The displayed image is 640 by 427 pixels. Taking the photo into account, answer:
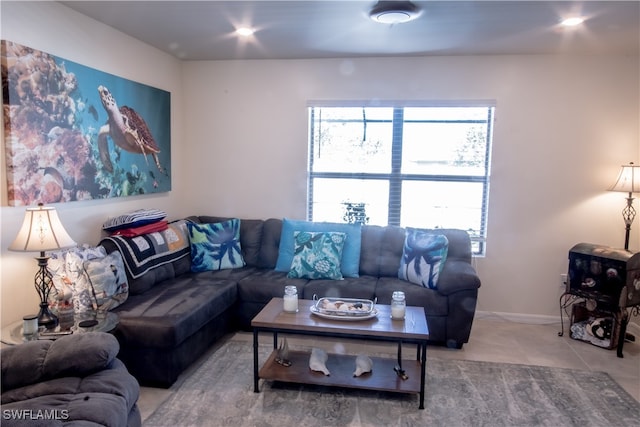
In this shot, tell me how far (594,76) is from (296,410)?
12.0 feet

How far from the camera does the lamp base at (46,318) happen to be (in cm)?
238

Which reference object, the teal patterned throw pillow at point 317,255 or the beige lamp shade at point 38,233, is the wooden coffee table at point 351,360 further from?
the beige lamp shade at point 38,233

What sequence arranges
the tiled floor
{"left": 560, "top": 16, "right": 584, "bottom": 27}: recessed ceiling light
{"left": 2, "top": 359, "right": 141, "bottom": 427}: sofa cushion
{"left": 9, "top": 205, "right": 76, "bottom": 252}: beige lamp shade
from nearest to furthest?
{"left": 2, "top": 359, "right": 141, "bottom": 427}: sofa cushion
{"left": 9, "top": 205, "right": 76, "bottom": 252}: beige lamp shade
{"left": 560, "top": 16, "right": 584, "bottom": 27}: recessed ceiling light
the tiled floor

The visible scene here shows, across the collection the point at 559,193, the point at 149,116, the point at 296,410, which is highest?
the point at 149,116

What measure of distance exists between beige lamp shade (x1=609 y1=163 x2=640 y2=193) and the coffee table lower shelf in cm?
229

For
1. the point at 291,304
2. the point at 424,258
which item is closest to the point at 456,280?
the point at 424,258

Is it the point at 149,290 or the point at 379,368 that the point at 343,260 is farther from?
the point at 149,290

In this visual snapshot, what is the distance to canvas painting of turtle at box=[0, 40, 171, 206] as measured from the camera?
2.54 meters

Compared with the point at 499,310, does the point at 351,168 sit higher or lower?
higher

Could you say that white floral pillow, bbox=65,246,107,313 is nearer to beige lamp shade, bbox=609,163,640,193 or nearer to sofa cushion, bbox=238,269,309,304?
sofa cushion, bbox=238,269,309,304

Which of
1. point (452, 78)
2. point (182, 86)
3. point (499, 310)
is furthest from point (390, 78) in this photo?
point (499, 310)

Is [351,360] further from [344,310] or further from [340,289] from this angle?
[340,289]

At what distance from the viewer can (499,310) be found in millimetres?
4098

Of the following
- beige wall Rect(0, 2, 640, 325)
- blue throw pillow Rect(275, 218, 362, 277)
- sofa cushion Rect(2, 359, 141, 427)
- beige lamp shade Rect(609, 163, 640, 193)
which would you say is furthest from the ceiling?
sofa cushion Rect(2, 359, 141, 427)
